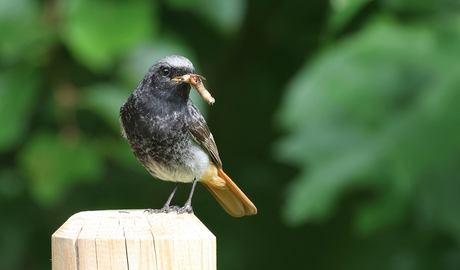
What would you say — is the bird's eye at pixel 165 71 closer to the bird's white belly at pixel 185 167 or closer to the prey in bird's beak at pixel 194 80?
the prey in bird's beak at pixel 194 80

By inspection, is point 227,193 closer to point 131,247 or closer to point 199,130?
point 199,130

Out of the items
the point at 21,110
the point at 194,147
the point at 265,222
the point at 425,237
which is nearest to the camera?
the point at 194,147

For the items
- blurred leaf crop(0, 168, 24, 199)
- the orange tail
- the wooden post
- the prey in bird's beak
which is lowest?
blurred leaf crop(0, 168, 24, 199)

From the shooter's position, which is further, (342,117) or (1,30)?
(342,117)

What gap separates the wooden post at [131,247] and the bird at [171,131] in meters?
1.07

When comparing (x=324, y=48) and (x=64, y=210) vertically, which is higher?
(x=324, y=48)

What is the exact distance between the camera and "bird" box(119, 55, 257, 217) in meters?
3.73

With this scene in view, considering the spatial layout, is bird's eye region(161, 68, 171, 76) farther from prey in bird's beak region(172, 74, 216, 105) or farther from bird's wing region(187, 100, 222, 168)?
bird's wing region(187, 100, 222, 168)

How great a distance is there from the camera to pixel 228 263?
6598 mm

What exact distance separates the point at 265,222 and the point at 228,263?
0.52 m

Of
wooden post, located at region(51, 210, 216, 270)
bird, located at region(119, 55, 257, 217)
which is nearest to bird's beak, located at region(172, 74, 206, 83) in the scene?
bird, located at region(119, 55, 257, 217)

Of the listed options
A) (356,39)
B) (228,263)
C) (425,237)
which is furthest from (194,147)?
(228,263)

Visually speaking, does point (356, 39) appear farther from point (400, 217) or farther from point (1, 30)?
point (1, 30)

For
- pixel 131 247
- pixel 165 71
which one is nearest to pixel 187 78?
pixel 165 71
